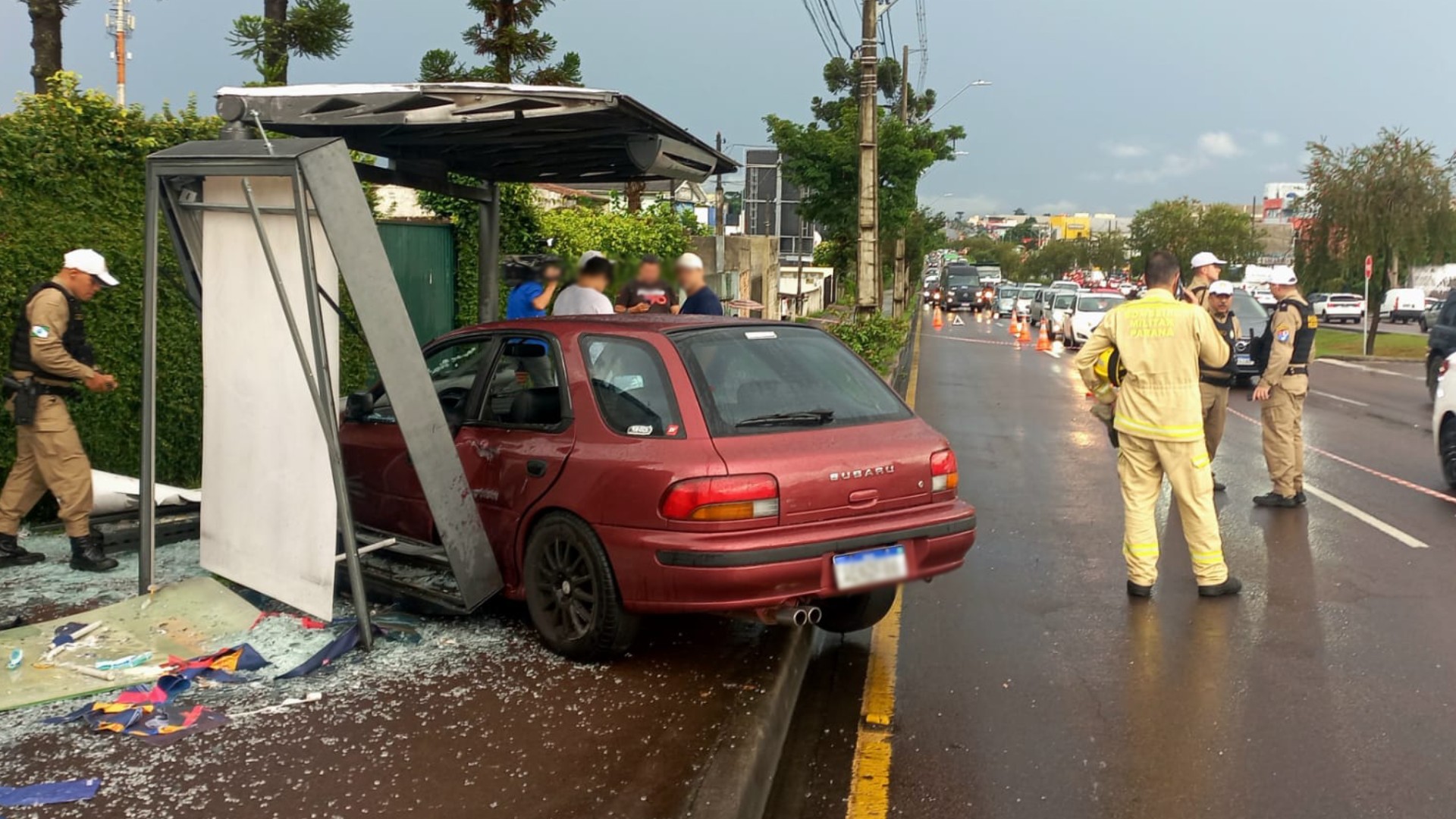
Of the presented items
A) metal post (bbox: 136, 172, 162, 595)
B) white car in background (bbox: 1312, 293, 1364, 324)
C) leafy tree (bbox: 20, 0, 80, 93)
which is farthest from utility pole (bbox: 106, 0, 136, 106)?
white car in background (bbox: 1312, 293, 1364, 324)

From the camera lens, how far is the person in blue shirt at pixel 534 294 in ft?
29.9

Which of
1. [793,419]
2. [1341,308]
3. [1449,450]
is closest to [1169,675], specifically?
[793,419]

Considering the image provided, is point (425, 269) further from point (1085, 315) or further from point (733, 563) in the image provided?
point (1085, 315)

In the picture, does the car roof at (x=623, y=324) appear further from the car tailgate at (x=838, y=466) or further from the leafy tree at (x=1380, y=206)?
the leafy tree at (x=1380, y=206)

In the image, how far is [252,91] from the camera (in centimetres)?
575

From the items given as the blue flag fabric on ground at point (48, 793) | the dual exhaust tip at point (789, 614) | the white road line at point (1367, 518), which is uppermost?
the dual exhaust tip at point (789, 614)

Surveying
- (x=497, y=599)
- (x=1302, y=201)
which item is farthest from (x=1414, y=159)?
(x=497, y=599)

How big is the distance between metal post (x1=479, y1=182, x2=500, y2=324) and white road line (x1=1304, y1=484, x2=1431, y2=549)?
6586 millimetres

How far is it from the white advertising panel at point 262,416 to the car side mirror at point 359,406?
655 millimetres

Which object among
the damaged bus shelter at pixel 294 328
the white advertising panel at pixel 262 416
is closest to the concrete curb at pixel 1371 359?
the damaged bus shelter at pixel 294 328

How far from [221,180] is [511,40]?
10.3 m

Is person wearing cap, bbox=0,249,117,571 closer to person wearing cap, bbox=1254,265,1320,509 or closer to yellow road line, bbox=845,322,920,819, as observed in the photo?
yellow road line, bbox=845,322,920,819

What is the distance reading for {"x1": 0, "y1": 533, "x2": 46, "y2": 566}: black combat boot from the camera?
6.54 meters

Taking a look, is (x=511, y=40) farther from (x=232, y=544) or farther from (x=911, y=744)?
(x=911, y=744)
